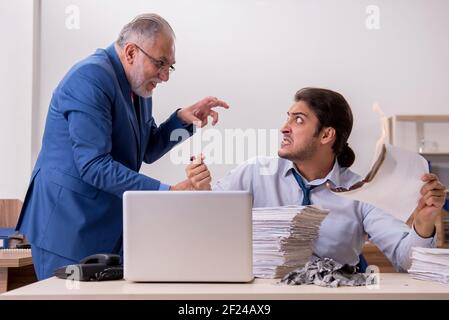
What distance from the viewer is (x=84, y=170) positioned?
1.99m

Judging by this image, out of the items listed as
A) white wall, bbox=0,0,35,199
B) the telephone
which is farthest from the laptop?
white wall, bbox=0,0,35,199

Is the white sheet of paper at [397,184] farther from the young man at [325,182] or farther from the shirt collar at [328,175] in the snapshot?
the shirt collar at [328,175]

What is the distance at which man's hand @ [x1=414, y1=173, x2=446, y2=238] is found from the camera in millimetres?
1584

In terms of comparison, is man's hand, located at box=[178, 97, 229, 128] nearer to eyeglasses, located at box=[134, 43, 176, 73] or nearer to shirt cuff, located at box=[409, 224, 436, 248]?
eyeglasses, located at box=[134, 43, 176, 73]

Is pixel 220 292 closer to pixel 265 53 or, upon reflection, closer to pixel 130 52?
pixel 130 52

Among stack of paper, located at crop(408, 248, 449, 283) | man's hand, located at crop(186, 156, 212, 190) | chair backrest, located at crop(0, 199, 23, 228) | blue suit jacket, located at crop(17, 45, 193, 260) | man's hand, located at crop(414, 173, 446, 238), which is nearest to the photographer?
stack of paper, located at crop(408, 248, 449, 283)

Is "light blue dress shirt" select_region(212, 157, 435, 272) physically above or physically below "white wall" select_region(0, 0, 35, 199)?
below

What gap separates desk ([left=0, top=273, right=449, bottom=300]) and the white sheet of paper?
23cm

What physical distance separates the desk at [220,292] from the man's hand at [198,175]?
569 mm

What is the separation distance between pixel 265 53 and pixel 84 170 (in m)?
3.02

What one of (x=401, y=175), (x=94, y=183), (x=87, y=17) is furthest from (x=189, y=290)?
(x=87, y=17)

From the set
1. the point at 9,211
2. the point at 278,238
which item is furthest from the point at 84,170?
the point at 9,211

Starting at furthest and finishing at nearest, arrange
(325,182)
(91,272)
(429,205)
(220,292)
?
1. (325,182)
2. (429,205)
3. (91,272)
4. (220,292)

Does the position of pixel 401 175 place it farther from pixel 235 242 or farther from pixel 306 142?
pixel 306 142
